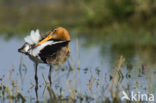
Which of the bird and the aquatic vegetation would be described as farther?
the bird

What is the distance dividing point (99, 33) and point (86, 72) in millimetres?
5636

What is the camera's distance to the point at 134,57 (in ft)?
30.6

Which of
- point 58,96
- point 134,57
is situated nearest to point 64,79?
point 58,96

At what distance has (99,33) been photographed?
13203mm

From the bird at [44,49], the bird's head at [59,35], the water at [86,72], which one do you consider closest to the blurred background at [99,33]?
the water at [86,72]

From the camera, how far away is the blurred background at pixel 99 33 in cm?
833

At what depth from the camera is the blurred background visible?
8.33 metres

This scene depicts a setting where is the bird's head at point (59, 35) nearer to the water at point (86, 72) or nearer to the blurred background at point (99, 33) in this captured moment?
the water at point (86, 72)

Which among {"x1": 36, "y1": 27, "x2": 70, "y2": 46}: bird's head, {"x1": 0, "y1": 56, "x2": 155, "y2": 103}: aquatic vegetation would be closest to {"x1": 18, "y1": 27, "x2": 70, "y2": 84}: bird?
{"x1": 36, "y1": 27, "x2": 70, "y2": 46}: bird's head

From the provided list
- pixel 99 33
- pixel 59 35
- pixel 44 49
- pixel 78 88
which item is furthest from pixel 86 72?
pixel 99 33

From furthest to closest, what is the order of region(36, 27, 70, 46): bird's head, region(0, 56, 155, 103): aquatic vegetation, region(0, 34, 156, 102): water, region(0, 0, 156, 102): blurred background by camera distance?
1. region(0, 0, 156, 102): blurred background
2. region(36, 27, 70, 46): bird's head
3. region(0, 34, 156, 102): water
4. region(0, 56, 155, 103): aquatic vegetation

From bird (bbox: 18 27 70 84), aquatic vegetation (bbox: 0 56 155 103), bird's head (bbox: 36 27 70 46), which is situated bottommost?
aquatic vegetation (bbox: 0 56 155 103)

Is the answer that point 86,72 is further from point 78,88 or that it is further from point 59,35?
point 78,88

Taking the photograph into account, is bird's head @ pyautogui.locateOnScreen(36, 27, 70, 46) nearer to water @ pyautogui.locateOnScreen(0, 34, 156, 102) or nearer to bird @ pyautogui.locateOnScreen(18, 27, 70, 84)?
bird @ pyautogui.locateOnScreen(18, 27, 70, 84)
